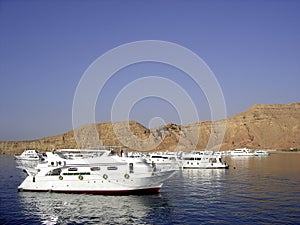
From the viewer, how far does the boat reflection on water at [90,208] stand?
29.4 metres

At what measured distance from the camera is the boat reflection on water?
29.4 m

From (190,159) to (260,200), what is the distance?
4524 cm

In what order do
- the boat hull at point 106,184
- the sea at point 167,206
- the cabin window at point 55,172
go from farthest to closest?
1. the cabin window at point 55,172
2. the boat hull at point 106,184
3. the sea at point 167,206

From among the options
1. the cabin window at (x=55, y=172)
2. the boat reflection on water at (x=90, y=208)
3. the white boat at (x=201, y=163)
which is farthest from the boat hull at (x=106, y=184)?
the white boat at (x=201, y=163)

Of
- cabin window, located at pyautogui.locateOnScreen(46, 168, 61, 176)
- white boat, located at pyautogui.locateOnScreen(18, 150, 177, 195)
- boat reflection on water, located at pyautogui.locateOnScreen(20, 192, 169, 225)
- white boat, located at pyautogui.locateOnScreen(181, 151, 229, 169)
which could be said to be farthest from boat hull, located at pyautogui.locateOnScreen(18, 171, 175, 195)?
white boat, located at pyautogui.locateOnScreen(181, 151, 229, 169)

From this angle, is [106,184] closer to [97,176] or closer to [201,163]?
[97,176]

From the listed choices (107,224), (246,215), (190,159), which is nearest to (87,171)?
(107,224)

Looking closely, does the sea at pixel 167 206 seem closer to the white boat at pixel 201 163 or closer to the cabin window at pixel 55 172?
the cabin window at pixel 55 172

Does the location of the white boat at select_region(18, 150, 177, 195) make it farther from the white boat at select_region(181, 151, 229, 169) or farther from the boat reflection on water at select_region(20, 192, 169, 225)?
the white boat at select_region(181, 151, 229, 169)

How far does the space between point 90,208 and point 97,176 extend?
7509 millimetres

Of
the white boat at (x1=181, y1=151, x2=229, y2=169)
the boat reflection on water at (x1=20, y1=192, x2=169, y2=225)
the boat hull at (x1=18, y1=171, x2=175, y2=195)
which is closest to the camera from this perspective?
the boat reflection on water at (x1=20, y1=192, x2=169, y2=225)

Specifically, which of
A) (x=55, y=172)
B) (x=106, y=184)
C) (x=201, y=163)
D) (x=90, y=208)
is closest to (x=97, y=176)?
(x=106, y=184)

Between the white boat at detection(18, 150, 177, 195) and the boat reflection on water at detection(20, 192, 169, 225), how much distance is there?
1.14 m

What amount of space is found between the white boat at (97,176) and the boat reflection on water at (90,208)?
3.74 ft
